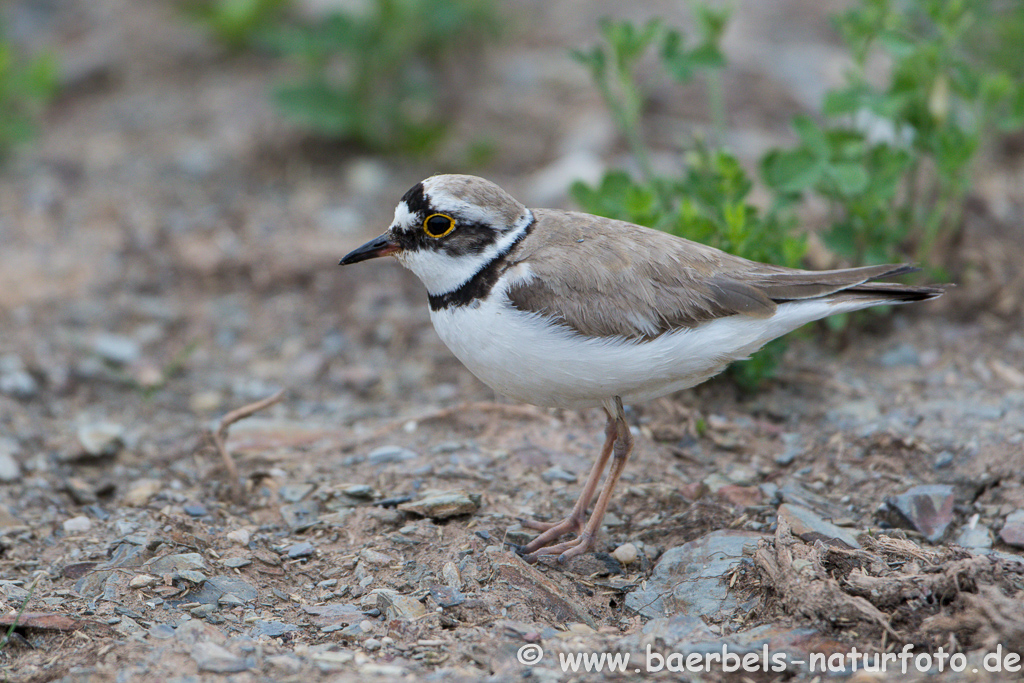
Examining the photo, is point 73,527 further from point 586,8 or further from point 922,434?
point 586,8

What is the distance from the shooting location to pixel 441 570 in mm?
4086

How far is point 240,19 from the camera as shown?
9625mm

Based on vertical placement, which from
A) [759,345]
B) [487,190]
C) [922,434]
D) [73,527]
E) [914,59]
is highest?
[914,59]

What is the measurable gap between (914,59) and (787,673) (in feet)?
12.5

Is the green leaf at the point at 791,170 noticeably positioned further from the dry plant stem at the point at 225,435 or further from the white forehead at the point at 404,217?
the dry plant stem at the point at 225,435

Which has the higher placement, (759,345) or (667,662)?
(759,345)

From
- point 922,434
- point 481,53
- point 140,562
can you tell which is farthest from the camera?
point 481,53

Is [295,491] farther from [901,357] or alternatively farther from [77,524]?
[901,357]

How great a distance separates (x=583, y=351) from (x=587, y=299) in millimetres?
232

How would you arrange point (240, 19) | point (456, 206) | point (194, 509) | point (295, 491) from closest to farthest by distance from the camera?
point (456, 206) → point (194, 509) → point (295, 491) → point (240, 19)

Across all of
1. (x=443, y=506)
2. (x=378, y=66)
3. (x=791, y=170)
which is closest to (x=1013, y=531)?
(x=791, y=170)

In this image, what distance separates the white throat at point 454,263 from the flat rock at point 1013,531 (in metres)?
2.40

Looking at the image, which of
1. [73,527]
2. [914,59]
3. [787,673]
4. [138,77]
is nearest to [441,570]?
[787,673]

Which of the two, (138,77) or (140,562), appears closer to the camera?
(140,562)
